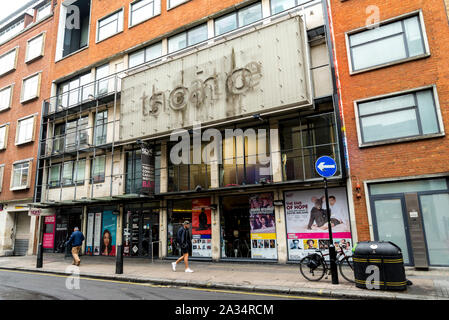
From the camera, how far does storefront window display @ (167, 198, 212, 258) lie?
46.4ft

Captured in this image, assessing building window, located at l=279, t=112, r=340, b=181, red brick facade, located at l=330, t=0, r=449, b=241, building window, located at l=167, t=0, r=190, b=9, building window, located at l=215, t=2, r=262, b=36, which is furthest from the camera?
building window, located at l=167, t=0, r=190, b=9

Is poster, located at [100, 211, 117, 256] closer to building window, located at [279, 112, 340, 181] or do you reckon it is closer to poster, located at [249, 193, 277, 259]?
poster, located at [249, 193, 277, 259]

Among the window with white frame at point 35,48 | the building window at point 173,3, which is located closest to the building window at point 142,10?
the building window at point 173,3

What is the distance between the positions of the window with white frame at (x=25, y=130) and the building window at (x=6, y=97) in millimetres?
2653

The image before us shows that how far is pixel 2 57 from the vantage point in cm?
2612

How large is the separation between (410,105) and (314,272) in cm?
686

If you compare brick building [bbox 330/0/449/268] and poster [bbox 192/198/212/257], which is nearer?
brick building [bbox 330/0/449/268]

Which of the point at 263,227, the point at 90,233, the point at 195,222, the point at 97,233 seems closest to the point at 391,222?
the point at 263,227

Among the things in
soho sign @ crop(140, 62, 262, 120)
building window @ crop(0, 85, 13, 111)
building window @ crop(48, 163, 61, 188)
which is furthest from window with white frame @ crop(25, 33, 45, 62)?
soho sign @ crop(140, 62, 262, 120)

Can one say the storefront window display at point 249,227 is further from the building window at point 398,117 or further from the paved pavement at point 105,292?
the paved pavement at point 105,292

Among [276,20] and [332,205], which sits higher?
[276,20]

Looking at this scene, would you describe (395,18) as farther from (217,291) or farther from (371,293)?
(217,291)

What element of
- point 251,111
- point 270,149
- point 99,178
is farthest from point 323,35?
point 99,178

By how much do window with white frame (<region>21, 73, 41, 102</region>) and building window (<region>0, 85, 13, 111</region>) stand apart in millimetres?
1809
